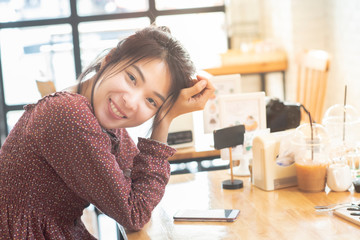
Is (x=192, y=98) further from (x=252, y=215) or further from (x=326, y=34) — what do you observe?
(x=326, y=34)

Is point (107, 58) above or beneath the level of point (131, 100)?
above

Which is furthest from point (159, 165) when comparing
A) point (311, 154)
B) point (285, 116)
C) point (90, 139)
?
point (285, 116)

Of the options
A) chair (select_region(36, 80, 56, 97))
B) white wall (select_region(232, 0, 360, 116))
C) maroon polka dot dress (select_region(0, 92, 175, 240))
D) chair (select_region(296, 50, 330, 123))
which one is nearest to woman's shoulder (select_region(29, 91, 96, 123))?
maroon polka dot dress (select_region(0, 92, 175, 240))

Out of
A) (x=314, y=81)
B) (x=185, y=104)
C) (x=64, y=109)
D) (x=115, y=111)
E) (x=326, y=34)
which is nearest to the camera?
(x=64, y=109)

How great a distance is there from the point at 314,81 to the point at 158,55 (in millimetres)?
2792

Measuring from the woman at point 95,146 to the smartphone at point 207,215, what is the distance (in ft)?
0.35

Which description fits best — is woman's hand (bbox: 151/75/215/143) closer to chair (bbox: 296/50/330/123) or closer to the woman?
the woman

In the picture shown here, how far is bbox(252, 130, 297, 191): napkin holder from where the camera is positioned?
181cm

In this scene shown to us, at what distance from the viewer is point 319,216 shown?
1497 millimetres

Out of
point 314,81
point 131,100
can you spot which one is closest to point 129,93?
point 131,100

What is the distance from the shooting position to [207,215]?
1559 millimetres

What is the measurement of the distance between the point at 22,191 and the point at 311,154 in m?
0.98

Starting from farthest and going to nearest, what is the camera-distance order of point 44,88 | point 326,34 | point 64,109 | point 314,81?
point 326,34 < point 314,81 < point 44,88 < point 64,109

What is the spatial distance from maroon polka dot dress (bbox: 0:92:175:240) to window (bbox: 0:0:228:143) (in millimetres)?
3712
